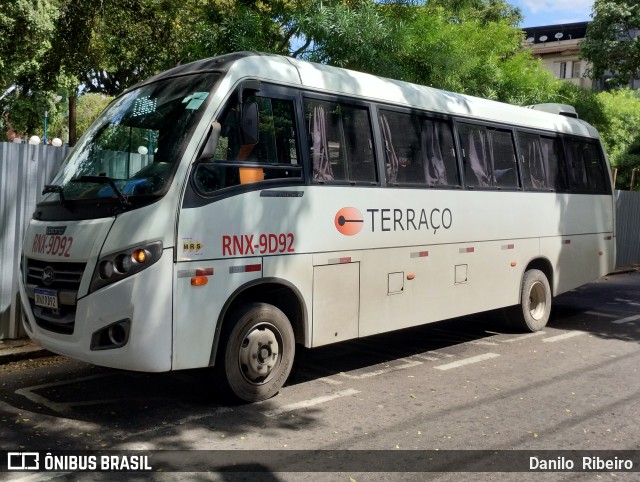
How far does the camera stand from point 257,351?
6.00 meters

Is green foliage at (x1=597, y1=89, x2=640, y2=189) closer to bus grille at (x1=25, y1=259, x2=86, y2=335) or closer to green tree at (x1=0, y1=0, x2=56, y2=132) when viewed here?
green tree at (x1=0, y1=0, x2=56, y2=132)

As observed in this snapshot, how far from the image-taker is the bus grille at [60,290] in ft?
17.9

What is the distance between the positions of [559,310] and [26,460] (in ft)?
30.9

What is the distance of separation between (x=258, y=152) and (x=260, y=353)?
176 cm

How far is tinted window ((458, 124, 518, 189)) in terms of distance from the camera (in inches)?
332

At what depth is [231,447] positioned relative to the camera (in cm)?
500

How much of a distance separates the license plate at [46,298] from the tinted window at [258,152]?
1478 millimetres

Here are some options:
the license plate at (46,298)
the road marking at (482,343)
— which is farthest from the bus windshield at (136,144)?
the road marking at (482,343)

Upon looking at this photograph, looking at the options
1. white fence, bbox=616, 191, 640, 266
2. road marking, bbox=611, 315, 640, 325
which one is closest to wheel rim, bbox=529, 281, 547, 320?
road marking, bbox=611, 315, 640, 325

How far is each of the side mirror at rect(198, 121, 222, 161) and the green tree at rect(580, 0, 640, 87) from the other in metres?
20.3

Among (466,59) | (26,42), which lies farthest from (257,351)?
(26,42)

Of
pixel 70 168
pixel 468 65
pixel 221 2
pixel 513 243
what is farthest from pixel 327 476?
pixel 468 65

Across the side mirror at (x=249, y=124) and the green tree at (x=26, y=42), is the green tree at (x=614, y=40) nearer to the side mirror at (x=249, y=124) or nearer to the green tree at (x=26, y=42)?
the green tree at (x=26, y=42)

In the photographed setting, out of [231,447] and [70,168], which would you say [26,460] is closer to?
[231,447]
